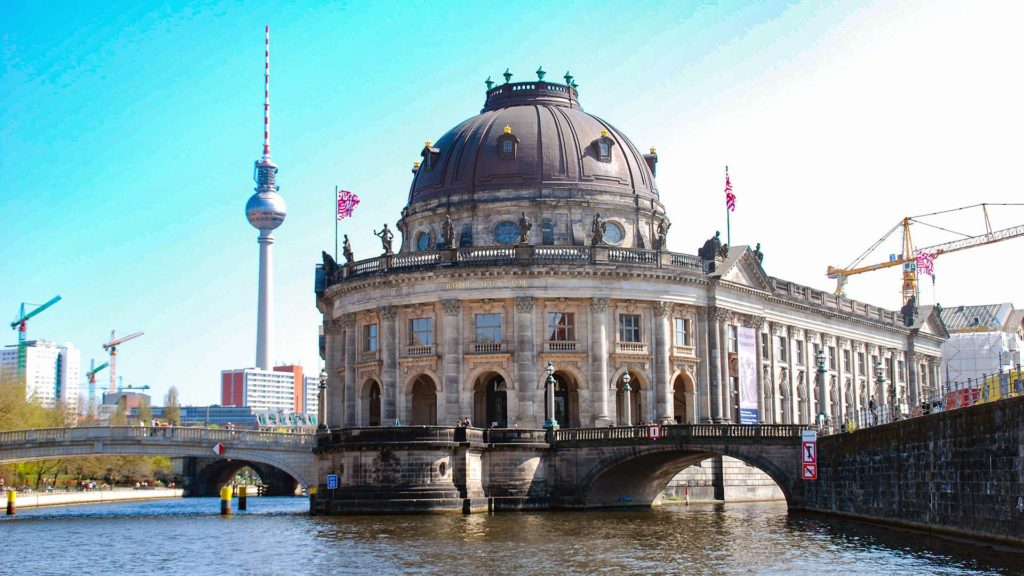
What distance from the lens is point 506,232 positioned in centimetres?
9169

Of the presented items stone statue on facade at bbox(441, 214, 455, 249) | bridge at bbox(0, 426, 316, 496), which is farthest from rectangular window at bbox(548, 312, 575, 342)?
bridge at bbox(0, 426, 316, 496)

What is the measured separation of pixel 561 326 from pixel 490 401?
314 inches

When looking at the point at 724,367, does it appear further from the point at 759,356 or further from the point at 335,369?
the point at 335,369

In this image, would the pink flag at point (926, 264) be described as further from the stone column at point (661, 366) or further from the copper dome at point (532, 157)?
the stone column at point (661, 366)

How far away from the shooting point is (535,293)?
83438 millimetres

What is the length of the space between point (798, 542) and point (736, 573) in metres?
10.2

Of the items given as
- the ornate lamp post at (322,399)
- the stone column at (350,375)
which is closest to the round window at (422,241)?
the stone column at (350,375)

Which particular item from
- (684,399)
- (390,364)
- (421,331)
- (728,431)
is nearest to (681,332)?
(684,399)

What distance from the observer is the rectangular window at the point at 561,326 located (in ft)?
277

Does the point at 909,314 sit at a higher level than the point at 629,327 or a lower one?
higher

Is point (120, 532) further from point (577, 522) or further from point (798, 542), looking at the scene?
point (798, 542)

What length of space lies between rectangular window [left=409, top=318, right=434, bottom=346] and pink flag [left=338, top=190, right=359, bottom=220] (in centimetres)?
1133

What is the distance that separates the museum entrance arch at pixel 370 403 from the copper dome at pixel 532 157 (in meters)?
13.7

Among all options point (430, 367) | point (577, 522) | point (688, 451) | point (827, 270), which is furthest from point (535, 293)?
point (827, 270)
